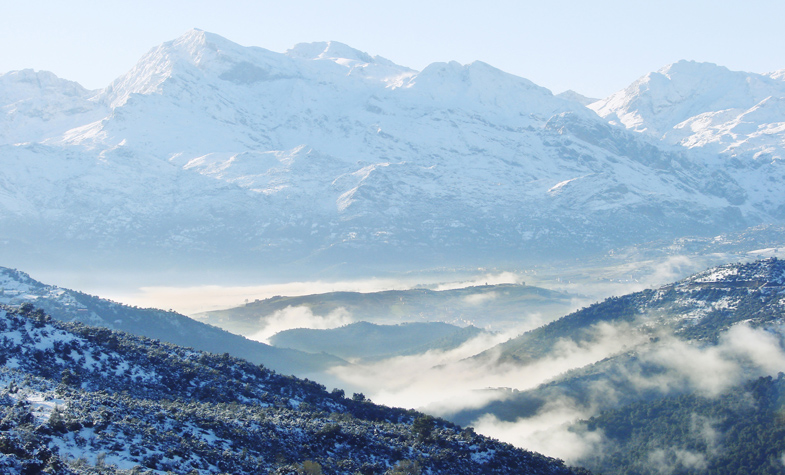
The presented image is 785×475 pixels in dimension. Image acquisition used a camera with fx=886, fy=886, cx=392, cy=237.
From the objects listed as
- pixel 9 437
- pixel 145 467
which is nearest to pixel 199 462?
pixel 145 467

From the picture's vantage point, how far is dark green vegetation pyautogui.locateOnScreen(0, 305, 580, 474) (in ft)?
330

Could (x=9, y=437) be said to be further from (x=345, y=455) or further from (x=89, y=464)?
(x=345, y=455)

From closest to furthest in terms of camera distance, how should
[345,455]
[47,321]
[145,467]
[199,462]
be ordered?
[145,467] < [199,462] < [345,455] < [47,321]

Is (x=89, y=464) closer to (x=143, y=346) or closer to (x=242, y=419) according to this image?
(x=242, y=419)

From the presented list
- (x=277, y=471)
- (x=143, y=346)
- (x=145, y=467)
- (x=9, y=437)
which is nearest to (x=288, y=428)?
(x=277, y=471)

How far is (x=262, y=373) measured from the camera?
188 metres

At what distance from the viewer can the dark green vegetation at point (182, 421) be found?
101m

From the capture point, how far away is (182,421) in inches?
4781

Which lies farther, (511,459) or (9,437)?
(511,459)

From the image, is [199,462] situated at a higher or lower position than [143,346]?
lower

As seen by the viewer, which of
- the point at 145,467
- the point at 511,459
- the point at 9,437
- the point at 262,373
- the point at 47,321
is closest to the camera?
the point at 9,437

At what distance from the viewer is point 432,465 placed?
446 feet

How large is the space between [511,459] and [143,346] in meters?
79.7

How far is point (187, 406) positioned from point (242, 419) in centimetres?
1158
